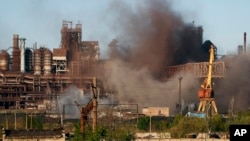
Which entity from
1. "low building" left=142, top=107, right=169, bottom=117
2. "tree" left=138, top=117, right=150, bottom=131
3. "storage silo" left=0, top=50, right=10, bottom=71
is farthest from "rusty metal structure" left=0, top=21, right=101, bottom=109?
"tree" left=138, top=117, right=150, bottom=131

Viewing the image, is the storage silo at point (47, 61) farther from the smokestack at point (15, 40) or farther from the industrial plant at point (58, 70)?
the smokestack at point (15, 40)

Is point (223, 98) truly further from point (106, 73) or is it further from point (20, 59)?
point (20, 59)

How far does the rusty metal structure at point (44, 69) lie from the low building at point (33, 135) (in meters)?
55.4

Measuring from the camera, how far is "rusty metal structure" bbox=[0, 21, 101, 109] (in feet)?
290

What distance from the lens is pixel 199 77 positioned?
80.8 m

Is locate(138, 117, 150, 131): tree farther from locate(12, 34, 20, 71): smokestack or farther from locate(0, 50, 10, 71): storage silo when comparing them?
locate(0, 50, 10, 71): storage silo

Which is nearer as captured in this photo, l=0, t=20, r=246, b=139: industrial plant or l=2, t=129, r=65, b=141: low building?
l=2, t=129, r=65, b=141: low building

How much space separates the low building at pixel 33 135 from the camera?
2972cm

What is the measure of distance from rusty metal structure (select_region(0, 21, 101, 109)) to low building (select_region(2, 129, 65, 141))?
182 ft

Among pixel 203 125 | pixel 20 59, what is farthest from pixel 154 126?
pixel 20 59

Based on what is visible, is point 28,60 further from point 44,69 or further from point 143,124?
point 143,124

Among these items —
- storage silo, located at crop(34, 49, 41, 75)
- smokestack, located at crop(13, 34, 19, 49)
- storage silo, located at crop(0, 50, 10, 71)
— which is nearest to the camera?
storage silo, located at crop(0, 50, 10, 71)

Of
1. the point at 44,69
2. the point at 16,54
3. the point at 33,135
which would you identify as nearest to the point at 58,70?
the point at 44,69

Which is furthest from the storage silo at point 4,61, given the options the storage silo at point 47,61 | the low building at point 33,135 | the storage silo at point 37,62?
the low building at point 33,135
